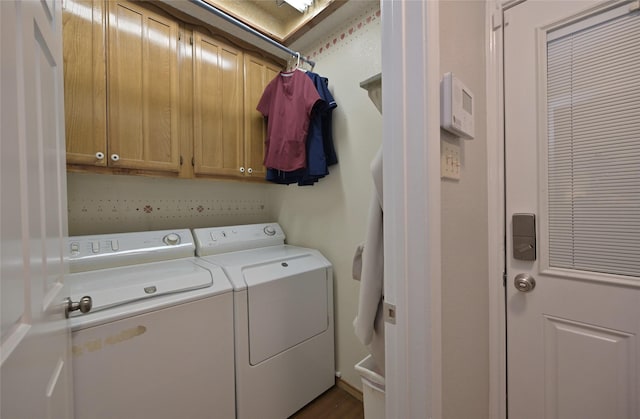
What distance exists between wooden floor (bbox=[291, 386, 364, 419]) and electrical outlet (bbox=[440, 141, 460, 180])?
1.65 metres

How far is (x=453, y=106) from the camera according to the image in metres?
0.72

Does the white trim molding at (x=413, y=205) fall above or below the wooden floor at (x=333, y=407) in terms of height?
above

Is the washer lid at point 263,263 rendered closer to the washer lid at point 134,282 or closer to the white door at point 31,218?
the washer lid at point 134,282

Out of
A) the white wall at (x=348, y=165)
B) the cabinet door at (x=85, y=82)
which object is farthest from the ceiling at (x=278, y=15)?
the cabinet door at (x=85, y=82)

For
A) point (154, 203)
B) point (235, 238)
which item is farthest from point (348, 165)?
point (154, 203)

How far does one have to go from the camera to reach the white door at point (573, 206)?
34.3 inches

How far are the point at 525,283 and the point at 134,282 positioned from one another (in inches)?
68.0

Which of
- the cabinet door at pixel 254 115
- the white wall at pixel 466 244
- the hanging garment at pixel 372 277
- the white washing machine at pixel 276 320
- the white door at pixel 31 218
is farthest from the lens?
the cabinet door at pixel 254 115

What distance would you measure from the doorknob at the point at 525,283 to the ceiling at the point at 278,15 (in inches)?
73.4

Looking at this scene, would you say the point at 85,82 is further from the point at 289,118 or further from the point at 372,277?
the point at 372,277

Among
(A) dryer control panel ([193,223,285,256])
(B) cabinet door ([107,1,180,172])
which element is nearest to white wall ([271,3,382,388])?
(A) dryer control panel ([193,223,285,256])

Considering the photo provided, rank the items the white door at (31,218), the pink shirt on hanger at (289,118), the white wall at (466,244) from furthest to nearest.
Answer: the pink shirt on hanger at (289,118) → the white wall at (466,244) → the white door at (31,218)

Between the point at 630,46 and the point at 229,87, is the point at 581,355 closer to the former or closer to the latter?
the point at 630,46

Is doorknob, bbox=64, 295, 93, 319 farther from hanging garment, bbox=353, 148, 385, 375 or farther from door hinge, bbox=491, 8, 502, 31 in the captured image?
door hinge, bbox=491, 8, 502, 31
